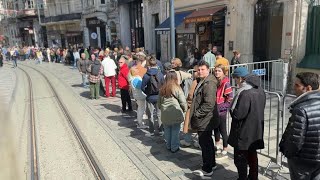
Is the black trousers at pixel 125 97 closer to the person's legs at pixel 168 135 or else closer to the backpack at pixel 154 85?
the backpack at pixel 154 85

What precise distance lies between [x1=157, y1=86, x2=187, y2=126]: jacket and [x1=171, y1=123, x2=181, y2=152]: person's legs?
0.49 feet

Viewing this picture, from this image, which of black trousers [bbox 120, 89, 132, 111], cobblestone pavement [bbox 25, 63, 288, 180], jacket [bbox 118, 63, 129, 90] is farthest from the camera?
black trousers [bbox 120, 89, 132, 111]

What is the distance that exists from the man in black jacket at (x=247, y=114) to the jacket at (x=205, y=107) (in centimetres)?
46

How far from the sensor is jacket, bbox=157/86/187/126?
5352 millimetres

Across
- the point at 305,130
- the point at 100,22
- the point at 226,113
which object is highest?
the point at 100,22

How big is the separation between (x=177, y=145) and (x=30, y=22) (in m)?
47.6

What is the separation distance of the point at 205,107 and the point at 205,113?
10cm

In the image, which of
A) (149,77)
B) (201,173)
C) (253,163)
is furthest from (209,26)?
(253,163)

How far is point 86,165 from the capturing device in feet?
17.8

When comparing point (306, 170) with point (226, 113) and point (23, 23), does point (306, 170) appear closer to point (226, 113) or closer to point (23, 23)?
point (226, 113)

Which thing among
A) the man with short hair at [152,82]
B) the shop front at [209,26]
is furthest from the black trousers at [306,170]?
the shop front at [209,26]

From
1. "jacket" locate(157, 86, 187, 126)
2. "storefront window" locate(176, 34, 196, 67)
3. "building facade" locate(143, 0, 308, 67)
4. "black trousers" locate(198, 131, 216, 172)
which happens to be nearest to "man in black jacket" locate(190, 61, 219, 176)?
"black trousers" locate(198, 131, 216, 172)

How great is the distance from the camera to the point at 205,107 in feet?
14.4

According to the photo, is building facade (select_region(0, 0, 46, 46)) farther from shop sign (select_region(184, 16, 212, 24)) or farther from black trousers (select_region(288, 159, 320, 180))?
black trousers (select_region(288, 159, 320, 180))
